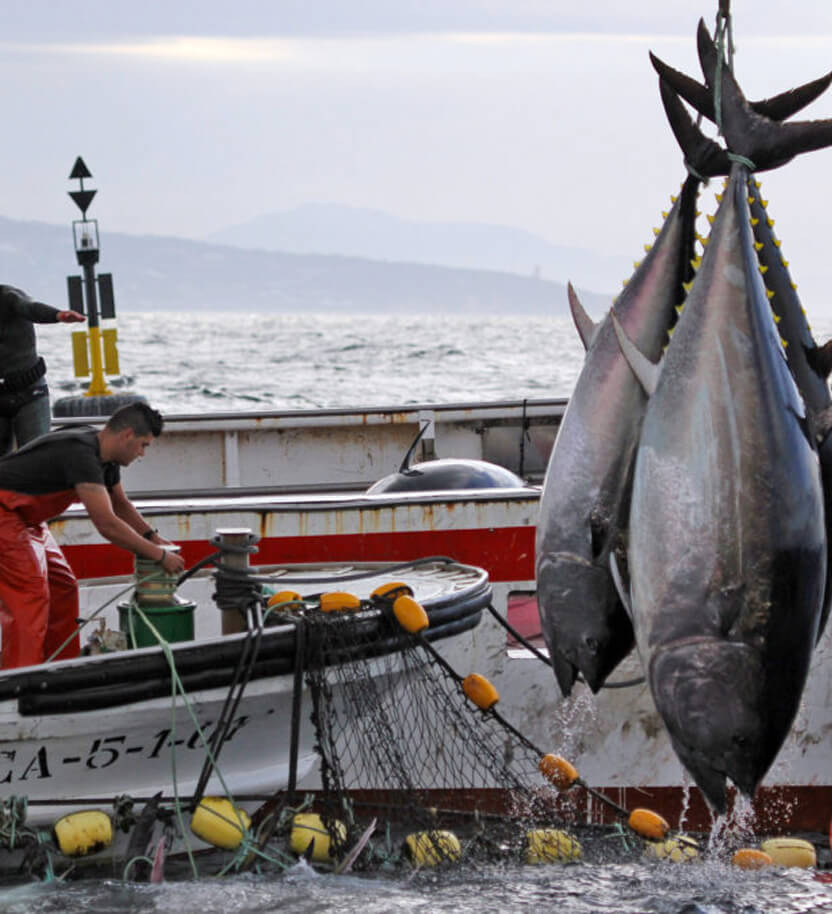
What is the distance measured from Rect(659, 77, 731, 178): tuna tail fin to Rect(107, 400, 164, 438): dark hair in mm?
3161

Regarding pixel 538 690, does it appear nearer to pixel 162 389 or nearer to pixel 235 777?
pixel 235 777

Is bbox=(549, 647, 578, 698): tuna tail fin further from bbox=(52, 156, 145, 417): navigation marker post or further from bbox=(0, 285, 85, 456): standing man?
bbox=(52, 156, 145, 417): navigation marker post

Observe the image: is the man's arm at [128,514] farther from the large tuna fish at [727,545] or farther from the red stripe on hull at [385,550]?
the large tuna fish at [727,545]

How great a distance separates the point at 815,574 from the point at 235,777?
396 centimetres

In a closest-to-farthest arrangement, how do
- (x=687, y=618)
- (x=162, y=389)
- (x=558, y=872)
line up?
(x=687, y=618)
(x=558, y=872)
(x=162, y=389)

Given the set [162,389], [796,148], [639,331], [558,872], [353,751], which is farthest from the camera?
[162,389]

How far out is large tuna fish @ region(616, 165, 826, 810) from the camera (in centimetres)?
378

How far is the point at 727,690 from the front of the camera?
3.79m

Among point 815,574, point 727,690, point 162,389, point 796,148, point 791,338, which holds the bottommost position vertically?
point 162,389

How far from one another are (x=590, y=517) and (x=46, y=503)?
355 cm

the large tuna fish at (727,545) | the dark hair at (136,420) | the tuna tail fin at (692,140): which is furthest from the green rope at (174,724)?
the tuna tail fin at (692,140)

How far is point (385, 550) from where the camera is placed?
8.73 meters

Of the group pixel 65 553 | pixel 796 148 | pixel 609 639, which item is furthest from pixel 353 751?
pixel 796 148

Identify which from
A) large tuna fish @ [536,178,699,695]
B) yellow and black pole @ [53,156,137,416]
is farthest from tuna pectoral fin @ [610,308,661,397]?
yellow and black pole @ [53,156,137,416]
